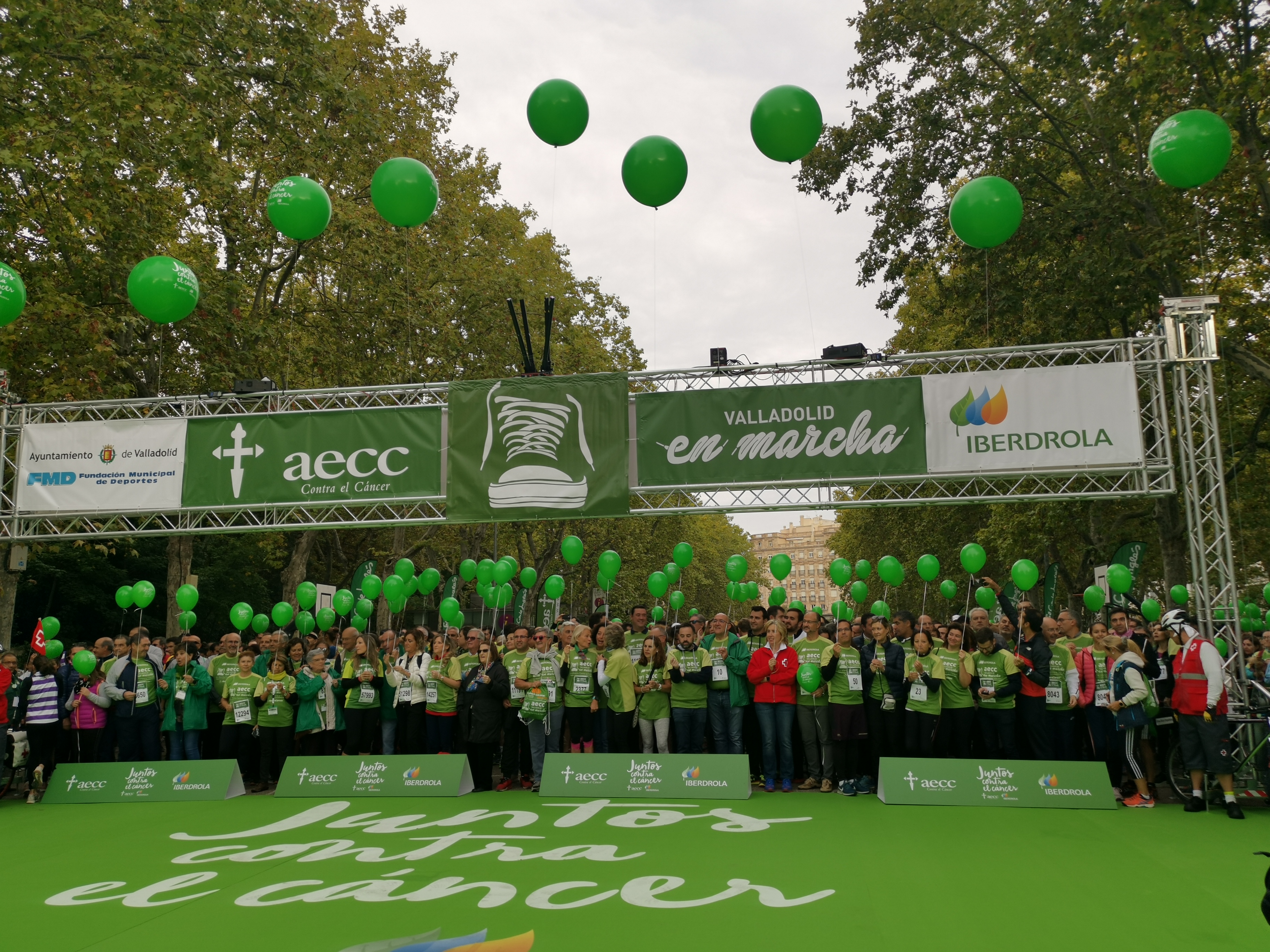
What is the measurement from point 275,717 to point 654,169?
7235 millimetres

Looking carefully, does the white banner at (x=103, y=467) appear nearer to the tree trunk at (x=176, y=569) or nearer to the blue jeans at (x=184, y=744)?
the blue jeans at (x=184, y=744)

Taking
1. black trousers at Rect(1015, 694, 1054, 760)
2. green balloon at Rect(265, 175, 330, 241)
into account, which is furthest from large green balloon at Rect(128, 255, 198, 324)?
black trousers at Rect(1015, 694, 1054, 760)

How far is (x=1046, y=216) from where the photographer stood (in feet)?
51.7

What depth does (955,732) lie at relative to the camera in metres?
9.26

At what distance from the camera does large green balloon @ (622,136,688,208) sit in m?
8.40

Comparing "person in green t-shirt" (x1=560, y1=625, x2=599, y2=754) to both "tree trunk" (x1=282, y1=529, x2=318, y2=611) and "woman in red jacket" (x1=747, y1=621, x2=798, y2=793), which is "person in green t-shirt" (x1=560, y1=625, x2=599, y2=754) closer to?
"woman in red jacket" (x1=747, y1=621, x2=798, y2=793)

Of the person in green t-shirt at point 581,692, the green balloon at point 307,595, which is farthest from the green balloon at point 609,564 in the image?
the person in green t-shirt at point 581,692

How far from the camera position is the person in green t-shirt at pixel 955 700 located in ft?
29.9

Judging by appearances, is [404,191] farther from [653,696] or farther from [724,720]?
[724,720]

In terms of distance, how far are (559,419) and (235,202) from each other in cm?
891

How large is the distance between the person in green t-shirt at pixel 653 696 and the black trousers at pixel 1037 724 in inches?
143

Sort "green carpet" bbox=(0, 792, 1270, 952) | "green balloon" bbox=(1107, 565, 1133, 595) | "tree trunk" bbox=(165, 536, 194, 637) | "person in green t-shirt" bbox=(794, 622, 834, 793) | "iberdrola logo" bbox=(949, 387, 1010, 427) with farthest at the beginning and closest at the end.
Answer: "tree trunk" bbox=(165, 536, 194, 637), "green balloon" bbox=(1107, 565, 1133, 595), "iberdrola logo" bbox=(949, 387, 1010, 427), "person in green t-shirt" bbox=(794, 622, 834, 793), "green carpet" bbox=(0, 792, 1270, 952)

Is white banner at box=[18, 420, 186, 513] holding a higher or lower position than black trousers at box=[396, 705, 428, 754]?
higher

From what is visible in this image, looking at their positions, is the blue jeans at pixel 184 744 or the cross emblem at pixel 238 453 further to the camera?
the cross emblem at pixel 238 453
